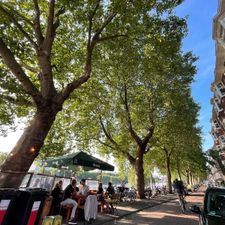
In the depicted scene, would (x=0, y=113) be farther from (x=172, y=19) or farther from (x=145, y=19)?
(x=172, y=19)

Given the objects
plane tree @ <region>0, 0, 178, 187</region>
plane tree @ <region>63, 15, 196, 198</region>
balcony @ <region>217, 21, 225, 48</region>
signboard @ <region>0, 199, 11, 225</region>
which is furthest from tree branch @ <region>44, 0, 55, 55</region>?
balcony @ <region>217, 21, 225, 48</region>

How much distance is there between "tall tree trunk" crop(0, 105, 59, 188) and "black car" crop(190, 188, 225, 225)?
18.1 feet

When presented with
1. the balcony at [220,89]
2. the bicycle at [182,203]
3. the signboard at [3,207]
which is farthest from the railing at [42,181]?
the balcony at [220,89]

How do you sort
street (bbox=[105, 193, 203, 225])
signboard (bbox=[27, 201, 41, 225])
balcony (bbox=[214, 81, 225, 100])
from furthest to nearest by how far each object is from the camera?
1. balcony (bbox=[214, 81, 225, 100])
2. street (bbox=[105, 193, 203, 225])
3. signboard (bbox=[27, 201, 41, 225])

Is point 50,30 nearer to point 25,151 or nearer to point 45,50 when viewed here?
point 45,50

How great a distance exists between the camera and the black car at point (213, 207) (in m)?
5.45

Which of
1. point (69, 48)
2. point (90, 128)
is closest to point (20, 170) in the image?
point (69, 48)

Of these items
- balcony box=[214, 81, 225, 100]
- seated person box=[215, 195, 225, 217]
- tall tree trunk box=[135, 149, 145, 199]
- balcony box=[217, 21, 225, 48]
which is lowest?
seated person box=[215, 195, 225, 217]

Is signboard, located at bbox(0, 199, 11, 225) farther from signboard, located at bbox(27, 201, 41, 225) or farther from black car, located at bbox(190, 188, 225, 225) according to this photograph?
black car, located at bbox(190, 188, 225, 225)

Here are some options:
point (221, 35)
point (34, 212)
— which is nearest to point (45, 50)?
point (34, 212)

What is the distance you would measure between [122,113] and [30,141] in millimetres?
16854

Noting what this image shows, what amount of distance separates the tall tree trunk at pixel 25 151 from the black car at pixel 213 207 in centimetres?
551

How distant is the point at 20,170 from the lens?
28.8ft

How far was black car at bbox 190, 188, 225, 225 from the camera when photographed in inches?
215
